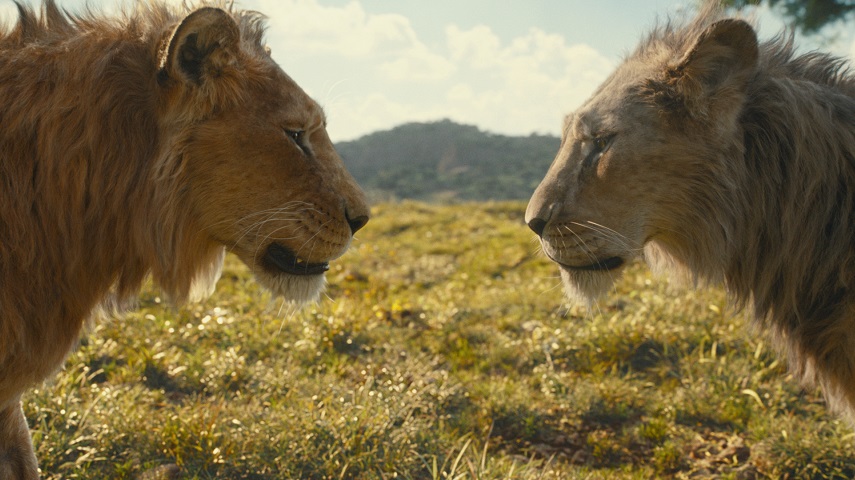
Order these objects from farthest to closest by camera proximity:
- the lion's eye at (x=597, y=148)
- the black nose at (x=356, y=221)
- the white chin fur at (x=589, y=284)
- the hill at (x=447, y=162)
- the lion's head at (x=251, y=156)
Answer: the hill at (x=447, y=162) < the white chin fur at (x=589, y=284) < the lion's eye at (x=597, y=148) < the black nose at (x=356, y=221) < the lion's head at (x=251, y=156)

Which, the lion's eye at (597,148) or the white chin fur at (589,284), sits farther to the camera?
the white chin fur at (589,284)

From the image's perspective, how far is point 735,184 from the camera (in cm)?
303

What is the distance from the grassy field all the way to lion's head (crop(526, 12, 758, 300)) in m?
0.67

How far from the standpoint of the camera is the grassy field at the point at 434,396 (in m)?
3.62

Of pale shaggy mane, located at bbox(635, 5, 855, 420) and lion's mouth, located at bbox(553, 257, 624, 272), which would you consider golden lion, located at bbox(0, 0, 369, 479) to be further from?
pale shaggy mane, located at bbox(635, 5, 855, 420)

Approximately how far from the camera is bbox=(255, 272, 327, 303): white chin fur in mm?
2975

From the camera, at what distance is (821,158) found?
2963mm

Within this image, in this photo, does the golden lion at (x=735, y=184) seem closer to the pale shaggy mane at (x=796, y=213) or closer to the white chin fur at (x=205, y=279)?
the pale shaggy mane at (x=796, y=213)

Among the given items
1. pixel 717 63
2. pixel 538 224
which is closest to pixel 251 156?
pixel 538 224

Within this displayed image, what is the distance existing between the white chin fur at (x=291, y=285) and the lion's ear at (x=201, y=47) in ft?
2.62

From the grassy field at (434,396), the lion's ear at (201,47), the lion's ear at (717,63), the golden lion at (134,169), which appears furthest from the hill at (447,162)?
the lion's ear at (201,47)

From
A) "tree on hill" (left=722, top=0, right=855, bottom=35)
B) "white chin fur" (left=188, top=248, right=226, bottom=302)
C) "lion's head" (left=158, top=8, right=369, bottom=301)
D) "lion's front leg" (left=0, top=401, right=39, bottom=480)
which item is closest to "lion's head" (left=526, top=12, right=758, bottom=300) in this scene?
"lion's head" (left=158, top=8, right=369, bottom=301)

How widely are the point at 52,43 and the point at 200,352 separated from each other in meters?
2.57

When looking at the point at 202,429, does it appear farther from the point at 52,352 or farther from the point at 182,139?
the point at 182,139
